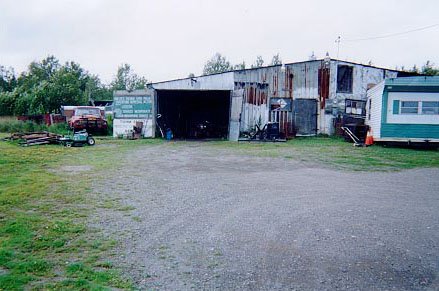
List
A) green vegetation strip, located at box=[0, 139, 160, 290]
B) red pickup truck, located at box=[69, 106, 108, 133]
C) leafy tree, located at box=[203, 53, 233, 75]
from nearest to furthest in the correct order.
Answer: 1. green vegetation strip, located at box=[0, 139, 160, 290]
2. red pickup truck, located at box=[69, 106, 108, 133]
3. leafy tree, located at box=[203, 53, 233, 75]

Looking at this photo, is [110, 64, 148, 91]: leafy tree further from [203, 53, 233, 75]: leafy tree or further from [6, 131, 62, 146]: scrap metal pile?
[6, 131, 62, 146]: scrap metal pile

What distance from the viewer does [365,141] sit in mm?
17188

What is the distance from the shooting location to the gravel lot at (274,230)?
344 cm

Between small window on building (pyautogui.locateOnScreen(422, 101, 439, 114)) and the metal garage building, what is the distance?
5.37 m

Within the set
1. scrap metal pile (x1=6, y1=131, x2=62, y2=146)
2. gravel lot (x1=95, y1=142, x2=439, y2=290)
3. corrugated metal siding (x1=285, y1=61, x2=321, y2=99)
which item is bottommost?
gravel lot (x1=95, y1=142, x2=439, y2=290)

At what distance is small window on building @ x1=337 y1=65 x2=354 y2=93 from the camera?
2108 cm

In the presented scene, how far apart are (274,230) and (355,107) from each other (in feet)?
60.8

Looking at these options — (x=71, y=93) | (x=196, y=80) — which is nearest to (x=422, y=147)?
(x=196, y=80)

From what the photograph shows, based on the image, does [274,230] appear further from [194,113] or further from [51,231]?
[194,113]

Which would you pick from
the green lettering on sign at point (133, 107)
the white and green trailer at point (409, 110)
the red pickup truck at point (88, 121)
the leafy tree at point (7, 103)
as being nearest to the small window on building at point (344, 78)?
the white and green trailer at point (409, 110)

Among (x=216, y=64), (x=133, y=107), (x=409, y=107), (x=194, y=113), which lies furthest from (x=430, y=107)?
(x=216, y=64)

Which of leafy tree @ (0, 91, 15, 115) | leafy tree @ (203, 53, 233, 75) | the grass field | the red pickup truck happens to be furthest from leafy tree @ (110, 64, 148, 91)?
the grass field

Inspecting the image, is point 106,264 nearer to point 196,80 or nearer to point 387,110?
point 387,110

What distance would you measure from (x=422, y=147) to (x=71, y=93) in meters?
28.7
